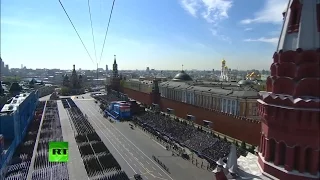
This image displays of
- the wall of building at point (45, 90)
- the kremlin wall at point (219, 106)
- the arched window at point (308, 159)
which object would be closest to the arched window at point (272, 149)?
the arched window at point (308, 159)

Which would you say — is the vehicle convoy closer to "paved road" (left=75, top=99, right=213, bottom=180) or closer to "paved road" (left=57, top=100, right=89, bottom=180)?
"paved road" (left=75, top=99, right=213, bottom=180)

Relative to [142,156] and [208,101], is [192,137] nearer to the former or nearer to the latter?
[142,156]

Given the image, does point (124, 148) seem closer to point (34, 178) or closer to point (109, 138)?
point (109, 138)

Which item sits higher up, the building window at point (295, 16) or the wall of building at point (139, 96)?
the building window at point (295, 16)

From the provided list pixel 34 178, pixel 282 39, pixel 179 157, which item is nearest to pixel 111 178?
pixel 34 178

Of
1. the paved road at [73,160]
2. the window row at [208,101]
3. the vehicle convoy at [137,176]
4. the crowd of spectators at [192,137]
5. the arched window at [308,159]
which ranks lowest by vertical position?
the paved road at [73,160]

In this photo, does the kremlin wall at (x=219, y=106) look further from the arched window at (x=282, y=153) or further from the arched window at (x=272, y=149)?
the arched window at (x=282, y=153)

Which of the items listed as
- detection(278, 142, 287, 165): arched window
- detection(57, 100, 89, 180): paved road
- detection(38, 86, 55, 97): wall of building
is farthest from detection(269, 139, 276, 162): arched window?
detection(38, 86, 55, 97): wall of building
